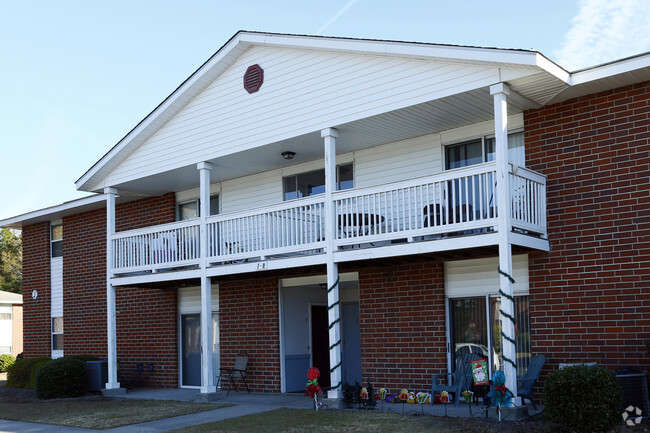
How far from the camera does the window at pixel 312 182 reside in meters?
15.3

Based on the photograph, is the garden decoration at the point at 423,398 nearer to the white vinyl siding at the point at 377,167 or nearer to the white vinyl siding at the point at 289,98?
the white vinyl siding at the point at 377,167

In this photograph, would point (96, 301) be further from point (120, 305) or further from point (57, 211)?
point (57, 211)

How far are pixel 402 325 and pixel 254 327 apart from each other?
162 inches

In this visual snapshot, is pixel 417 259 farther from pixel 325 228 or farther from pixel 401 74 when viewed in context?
pixel 401 74

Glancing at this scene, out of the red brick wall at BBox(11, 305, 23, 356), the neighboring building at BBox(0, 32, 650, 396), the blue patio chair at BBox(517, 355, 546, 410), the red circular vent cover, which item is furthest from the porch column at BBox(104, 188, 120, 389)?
the red brick wall at BBox(11, 305, 23, 356)

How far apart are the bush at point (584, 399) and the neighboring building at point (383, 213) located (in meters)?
1.13

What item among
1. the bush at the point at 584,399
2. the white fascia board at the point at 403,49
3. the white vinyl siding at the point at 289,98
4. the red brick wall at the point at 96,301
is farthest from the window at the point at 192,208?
the bush at the point at 584,399

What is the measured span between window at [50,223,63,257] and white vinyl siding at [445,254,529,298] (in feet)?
44.7

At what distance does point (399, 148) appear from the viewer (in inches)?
565

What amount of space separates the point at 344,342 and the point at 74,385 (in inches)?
250

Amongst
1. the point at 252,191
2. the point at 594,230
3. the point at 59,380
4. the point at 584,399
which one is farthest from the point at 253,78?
the point at 584,399

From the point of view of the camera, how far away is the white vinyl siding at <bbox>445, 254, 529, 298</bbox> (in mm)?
12492

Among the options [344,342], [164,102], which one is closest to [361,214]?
[344,342]

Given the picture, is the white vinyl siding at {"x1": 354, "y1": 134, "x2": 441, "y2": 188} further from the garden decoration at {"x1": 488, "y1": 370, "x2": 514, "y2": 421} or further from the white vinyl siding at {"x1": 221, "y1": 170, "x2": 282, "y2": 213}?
the garden decoration at {"x1": 488, "y1": 370, "x2": 514, "y2": 421}
